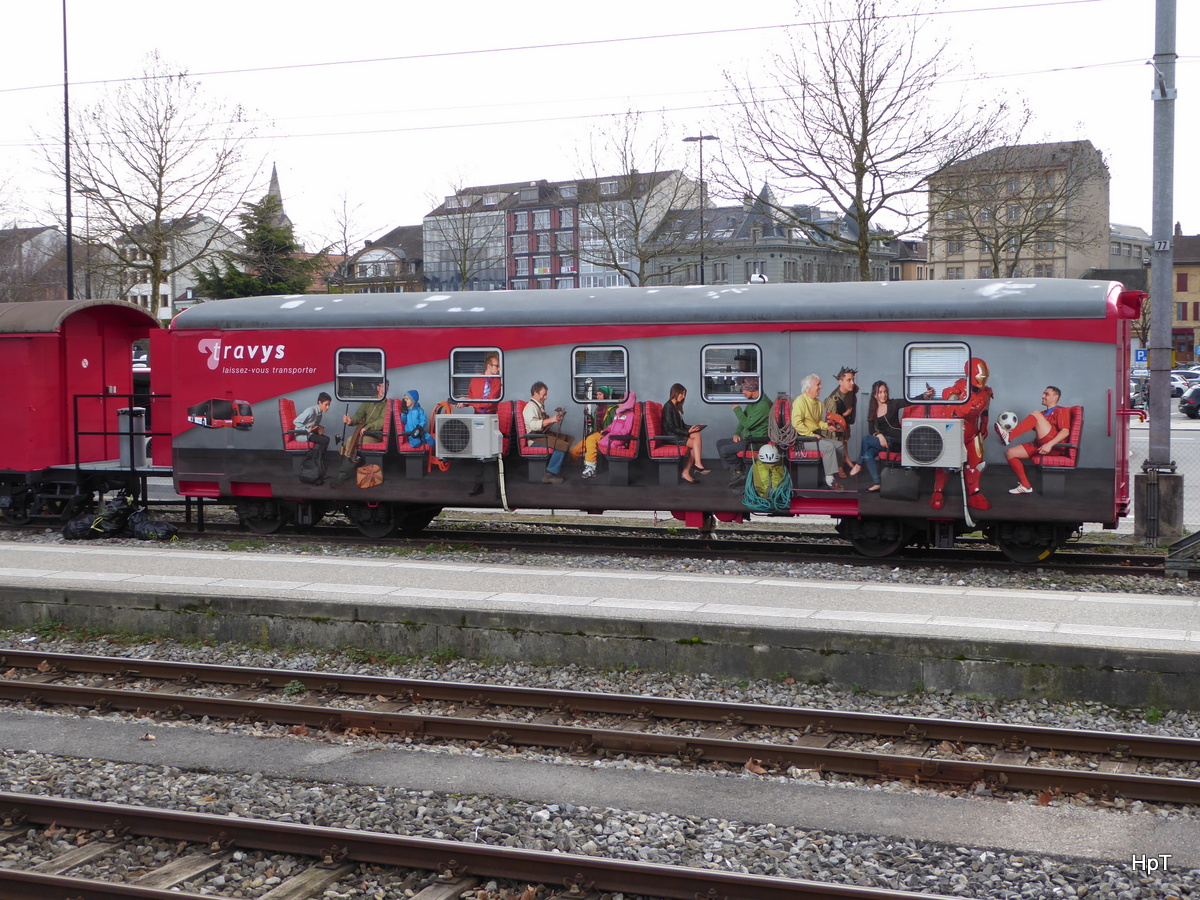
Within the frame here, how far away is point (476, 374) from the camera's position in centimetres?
1438

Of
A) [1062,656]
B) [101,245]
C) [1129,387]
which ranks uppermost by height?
[101,245]

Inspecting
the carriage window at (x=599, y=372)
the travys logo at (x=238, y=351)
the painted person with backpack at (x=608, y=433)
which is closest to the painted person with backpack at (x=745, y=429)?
the painted person with backpack at (x=608, y=433)

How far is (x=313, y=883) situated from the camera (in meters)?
5.67

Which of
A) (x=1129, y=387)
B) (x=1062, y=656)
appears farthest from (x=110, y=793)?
(x=1129, y=387)

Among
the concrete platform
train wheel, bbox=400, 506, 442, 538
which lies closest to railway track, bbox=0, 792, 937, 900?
the concrete platform

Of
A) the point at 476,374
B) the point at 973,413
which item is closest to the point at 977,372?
the point at 973,413

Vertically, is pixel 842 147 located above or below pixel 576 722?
above

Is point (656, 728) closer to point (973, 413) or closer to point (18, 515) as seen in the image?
point (973, 413)

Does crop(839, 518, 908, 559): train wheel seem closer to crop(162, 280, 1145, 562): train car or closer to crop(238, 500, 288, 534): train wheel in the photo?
crop(162, 280, 1145, 562): train car

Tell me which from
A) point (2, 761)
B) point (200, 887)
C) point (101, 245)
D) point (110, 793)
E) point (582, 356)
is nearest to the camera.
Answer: point (200, 887)

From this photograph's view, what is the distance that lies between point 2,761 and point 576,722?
13.0 feet

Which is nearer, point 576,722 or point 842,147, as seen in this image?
point 576,722

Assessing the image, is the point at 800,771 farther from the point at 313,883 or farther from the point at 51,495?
the point at 51,495

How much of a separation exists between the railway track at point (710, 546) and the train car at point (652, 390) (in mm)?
299
